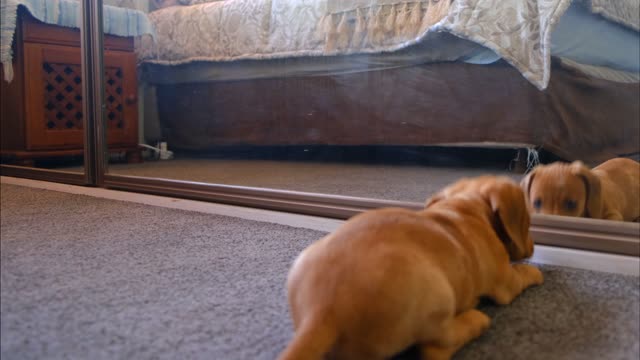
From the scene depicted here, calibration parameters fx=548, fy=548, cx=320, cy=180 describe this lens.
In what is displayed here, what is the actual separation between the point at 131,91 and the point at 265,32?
0.57m

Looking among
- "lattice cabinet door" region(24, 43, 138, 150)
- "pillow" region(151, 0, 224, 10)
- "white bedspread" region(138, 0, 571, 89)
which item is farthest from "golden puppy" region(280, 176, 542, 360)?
"pillow" region(151, 0, 224, 10)

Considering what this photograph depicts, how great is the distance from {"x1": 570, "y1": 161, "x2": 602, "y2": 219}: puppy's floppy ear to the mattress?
385mm

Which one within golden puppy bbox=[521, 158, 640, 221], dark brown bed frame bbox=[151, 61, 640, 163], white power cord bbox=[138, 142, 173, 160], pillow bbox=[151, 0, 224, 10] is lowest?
white power cord bbox=[138, 142, 173, 160]

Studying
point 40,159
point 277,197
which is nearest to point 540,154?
point 277,197

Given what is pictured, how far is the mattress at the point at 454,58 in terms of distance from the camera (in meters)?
1.23

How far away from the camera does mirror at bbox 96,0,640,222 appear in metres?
1.27

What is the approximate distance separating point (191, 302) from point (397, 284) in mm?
316

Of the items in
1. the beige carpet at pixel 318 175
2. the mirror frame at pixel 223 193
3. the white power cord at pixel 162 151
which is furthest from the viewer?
the white power cord at pixel 162 151

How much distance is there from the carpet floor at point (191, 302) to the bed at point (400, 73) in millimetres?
540

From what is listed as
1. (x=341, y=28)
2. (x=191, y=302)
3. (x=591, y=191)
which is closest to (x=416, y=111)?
(x=341, y=28)

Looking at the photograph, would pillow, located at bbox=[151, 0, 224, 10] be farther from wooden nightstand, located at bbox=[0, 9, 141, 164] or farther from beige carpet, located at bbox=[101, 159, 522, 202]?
beige carpet, located at bbox=[101, 159, 522, 202]

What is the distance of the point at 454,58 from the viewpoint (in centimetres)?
169

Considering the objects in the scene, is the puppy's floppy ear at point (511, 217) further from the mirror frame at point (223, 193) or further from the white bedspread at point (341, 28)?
the white bedspread at point (341, 28)

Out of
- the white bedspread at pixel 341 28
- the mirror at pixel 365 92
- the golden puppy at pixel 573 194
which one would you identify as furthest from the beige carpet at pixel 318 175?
the white bedspread at pixel 341 28
